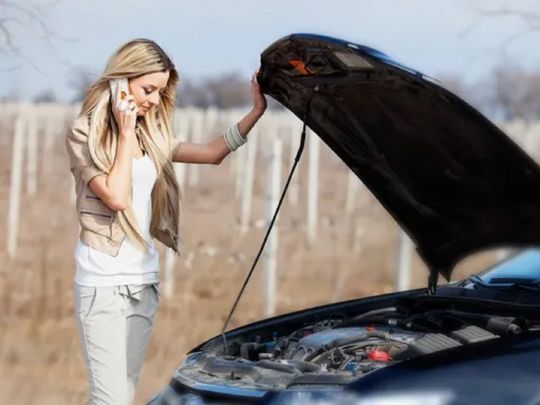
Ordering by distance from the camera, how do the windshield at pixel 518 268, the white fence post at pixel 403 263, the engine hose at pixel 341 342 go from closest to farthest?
the engine hose at pixel 341 342 → the windshield at pixel 518 268 → the white fence post at pixel 403 263

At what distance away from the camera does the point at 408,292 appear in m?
5.28

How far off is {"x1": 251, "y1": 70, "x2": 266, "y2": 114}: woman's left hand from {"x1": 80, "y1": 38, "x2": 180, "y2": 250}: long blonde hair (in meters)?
0.32

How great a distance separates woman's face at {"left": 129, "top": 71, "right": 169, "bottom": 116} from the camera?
450cm

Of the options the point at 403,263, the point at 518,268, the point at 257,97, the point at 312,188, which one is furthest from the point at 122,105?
the point at 312,188

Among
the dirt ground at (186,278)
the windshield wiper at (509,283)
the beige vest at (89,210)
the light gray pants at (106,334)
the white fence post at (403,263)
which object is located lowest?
the dirt ground at (186,278)

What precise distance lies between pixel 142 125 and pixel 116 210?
38cm

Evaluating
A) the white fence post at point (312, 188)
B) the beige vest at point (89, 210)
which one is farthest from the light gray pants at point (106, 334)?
the white fence post at point (312, 188)

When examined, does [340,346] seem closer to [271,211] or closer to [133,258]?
[133,258]

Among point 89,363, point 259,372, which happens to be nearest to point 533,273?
point 259,372

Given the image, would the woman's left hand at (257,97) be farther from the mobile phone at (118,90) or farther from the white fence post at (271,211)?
the white fence post at (271,211)

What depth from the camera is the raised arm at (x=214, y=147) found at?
16.1ft

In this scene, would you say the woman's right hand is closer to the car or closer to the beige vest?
the beige vest

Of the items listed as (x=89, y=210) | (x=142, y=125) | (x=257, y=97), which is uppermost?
(x=257, y=97)

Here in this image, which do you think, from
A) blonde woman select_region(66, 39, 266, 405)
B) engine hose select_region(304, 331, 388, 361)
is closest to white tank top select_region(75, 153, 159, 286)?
blonde woman select_region(66, 39, 266, 405)
